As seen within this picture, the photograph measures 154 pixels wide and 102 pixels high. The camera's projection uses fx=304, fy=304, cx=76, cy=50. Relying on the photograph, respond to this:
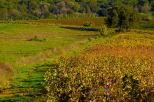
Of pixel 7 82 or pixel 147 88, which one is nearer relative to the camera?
pixel 147 88

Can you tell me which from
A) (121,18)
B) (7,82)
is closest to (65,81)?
(7,82)

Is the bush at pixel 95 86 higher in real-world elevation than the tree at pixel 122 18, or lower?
lower

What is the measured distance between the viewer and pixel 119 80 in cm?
1900

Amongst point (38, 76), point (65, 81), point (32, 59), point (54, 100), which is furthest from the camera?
point (32, 59)

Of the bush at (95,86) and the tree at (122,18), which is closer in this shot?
the bush at (95,86)

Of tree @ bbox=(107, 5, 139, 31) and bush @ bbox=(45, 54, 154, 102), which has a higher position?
tree @ bbox=(107, 5, 139, 31)

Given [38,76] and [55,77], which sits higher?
[55,77]

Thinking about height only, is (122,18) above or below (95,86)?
above

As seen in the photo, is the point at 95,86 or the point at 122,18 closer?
the point at 95,86

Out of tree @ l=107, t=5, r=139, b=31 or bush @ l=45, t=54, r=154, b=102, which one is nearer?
bush @ l=45, t=54, r=154, b=102

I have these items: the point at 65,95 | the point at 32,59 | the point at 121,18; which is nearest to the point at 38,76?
the point at 32,59

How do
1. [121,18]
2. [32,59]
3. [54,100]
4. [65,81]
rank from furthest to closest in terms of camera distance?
[121,18] < [32,59] < [65,81] < [54,100]

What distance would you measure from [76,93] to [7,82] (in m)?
11.1

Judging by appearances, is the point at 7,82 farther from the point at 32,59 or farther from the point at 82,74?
the point at 32,59
